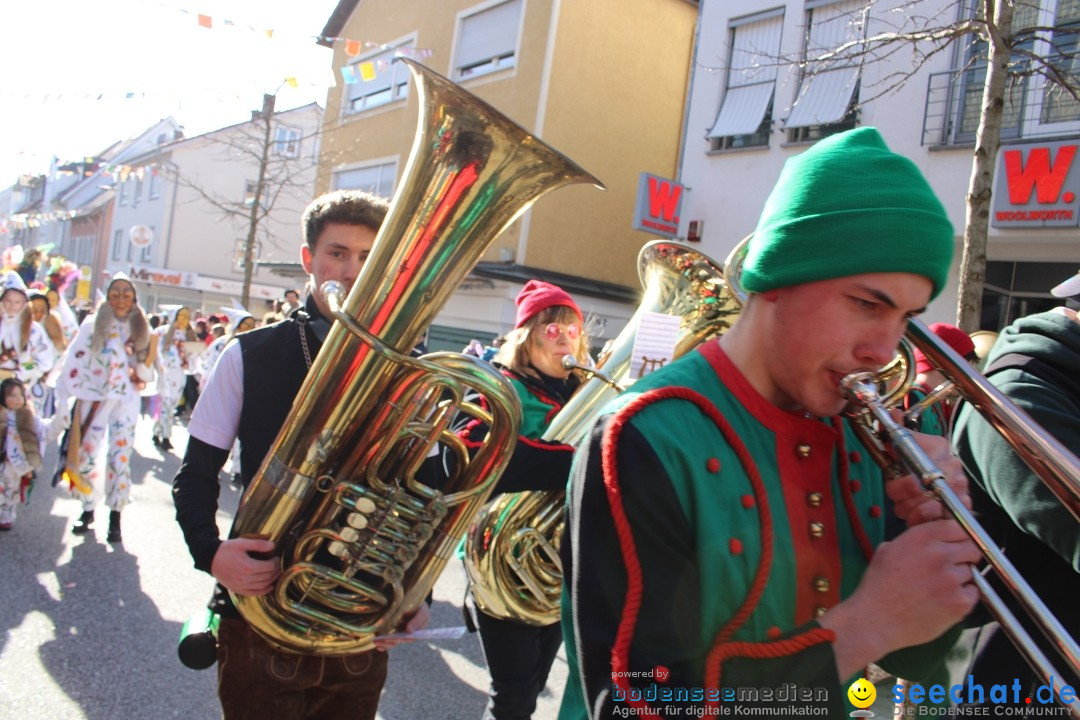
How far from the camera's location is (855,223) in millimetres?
1204

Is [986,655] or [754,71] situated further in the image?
[754,71]

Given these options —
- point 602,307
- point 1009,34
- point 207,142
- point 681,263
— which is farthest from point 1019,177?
point 207,142

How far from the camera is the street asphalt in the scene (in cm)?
363

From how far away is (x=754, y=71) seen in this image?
444 inches

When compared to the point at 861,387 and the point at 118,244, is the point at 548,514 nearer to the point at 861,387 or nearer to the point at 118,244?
the point at 861,387

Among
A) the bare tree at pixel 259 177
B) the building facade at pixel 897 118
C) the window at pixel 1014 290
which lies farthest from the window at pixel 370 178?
the window at pixel 1014 290

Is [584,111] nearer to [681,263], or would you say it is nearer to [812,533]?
[681,263]

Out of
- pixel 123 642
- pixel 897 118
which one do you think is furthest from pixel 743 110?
pixel 123 642

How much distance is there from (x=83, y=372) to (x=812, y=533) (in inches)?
245

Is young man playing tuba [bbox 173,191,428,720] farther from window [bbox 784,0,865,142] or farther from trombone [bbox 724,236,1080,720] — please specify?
window [bbox 784,0,865,142]

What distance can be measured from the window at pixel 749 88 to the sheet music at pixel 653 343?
8.69 meters

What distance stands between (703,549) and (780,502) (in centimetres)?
18

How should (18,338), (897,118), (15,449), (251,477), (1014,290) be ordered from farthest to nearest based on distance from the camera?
(897,118) → (1014,290) → (18,338) → (15,449) → (251,477)

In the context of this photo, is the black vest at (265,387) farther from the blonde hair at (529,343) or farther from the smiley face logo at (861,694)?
the smiley face logo at (861,694)
